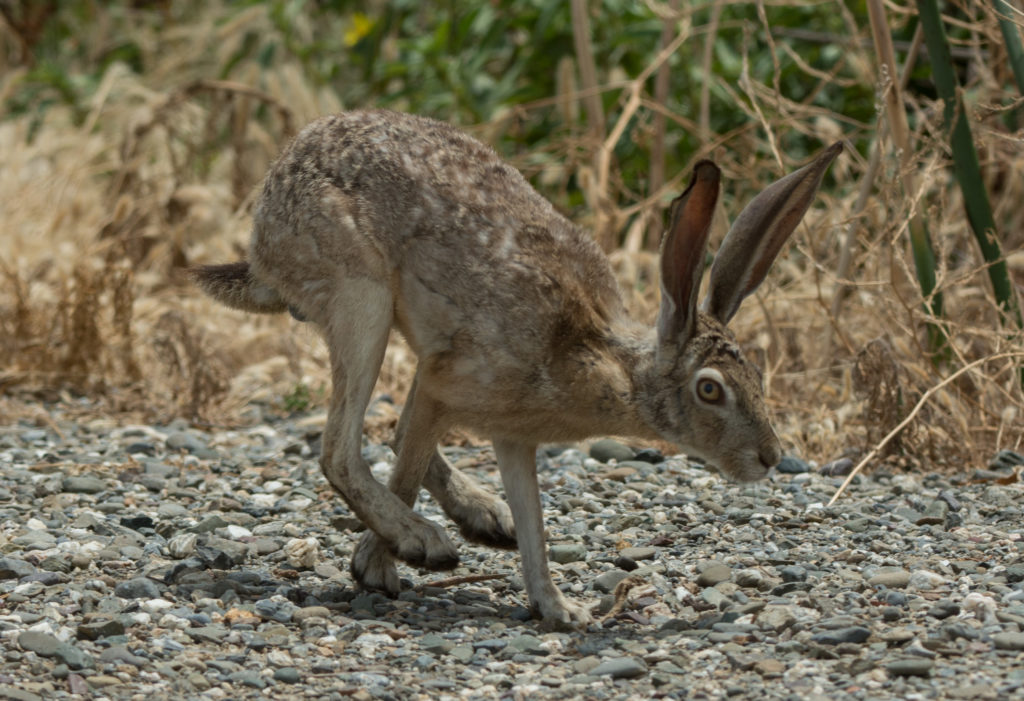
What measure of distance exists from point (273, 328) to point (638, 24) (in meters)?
3.67

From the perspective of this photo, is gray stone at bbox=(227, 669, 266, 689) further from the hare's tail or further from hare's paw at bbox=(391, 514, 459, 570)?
the hare's tail

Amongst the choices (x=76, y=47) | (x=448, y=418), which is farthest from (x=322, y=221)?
(x=76, y=47)

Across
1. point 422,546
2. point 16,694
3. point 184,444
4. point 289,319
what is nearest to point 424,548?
point 422,546

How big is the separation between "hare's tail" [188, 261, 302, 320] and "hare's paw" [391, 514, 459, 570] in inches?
47.8

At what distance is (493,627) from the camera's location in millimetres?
4887

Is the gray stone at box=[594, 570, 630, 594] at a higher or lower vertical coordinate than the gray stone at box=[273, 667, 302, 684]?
higher

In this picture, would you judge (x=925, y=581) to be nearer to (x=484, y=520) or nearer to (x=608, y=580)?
(x=608, y=580)

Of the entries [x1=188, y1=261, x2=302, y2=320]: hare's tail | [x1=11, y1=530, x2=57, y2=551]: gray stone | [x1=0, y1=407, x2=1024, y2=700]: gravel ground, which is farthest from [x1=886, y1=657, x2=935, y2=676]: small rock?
[x1=11, y1=530, x2=57, y2=551]: gray stone

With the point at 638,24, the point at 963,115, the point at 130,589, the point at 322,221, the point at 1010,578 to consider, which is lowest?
the point at 130,589

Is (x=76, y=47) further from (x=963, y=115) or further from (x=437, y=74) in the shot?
(x=963, y=115)

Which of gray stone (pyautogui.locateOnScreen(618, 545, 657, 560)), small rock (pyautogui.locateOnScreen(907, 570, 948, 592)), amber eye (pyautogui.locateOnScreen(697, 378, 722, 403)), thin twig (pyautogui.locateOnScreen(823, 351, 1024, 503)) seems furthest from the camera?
thin twig (pyautogui.locateOnScreen(823, 351, 1024, 503))

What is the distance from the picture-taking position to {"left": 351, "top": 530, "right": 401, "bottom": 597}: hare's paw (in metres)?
5.25

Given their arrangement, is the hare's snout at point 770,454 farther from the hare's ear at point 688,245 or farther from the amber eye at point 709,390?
the hare's ear at point 688,245

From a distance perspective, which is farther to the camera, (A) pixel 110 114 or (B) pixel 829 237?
(A) pixel 110 114
